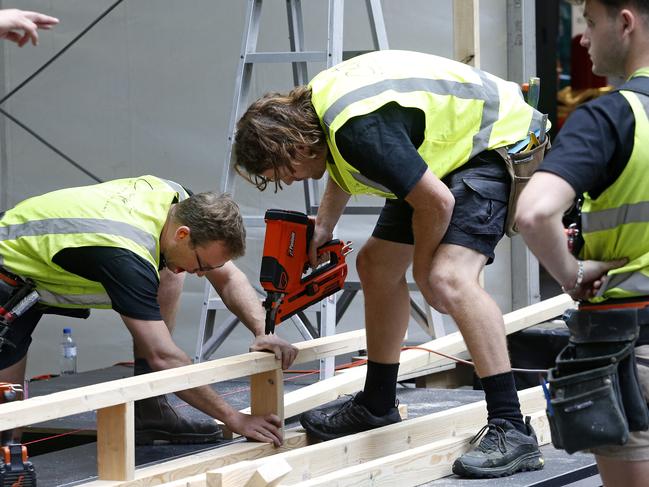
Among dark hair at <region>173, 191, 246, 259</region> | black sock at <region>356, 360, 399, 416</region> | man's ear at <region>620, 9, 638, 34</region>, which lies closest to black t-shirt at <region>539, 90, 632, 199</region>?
man's ear at <region>620, 9, 638, 34</region>

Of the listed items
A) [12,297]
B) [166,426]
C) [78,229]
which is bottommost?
[166,426]

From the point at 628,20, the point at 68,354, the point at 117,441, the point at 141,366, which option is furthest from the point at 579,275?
the point at 68,354

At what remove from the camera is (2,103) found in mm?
5859

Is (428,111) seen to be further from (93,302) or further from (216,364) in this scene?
(93,302)

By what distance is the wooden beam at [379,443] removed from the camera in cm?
306

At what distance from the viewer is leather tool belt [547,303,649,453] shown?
1832 millimetres

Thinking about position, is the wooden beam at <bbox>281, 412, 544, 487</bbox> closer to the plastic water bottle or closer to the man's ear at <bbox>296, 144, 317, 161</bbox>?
the man's ear at <bbox>296, 144, 317, 161</bbox>

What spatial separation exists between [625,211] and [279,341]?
5.88 feet

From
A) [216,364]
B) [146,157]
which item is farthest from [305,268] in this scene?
[146,157]

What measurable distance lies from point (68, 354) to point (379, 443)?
8.36ft

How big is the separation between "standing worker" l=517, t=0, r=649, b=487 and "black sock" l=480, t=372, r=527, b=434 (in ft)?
3.74

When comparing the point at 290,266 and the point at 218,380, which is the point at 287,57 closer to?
the point at 290,266

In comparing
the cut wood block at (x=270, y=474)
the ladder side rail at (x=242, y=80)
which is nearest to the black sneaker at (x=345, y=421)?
the cut wood block at (x=270, y=474)

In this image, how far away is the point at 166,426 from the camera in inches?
145
